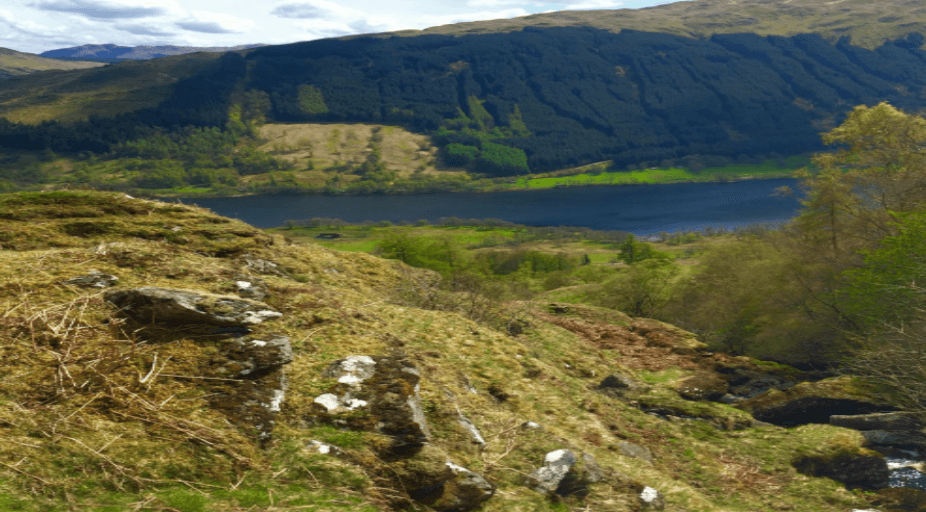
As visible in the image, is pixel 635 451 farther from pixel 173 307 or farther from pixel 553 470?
pixel 173 307

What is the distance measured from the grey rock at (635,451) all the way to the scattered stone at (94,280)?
1227cm

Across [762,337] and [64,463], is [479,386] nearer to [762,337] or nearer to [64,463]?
[64,463]

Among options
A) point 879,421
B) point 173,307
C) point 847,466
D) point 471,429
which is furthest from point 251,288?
point 879,421

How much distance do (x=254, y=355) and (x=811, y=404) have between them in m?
22.9

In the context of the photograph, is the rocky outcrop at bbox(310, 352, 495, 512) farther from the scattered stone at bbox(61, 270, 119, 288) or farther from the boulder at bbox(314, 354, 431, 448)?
the scattered stone at bbox(61, 270, 119, 288)

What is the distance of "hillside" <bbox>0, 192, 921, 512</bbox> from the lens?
775cm

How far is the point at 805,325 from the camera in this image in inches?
1199

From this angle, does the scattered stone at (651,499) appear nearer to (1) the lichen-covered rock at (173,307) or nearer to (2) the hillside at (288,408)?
(2) the hillside at (288,408)

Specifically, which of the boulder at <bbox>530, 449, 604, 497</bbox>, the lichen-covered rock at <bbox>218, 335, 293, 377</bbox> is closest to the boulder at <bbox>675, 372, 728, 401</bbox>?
the boulder at <bbox>530, 449, 604, 497</bbox>

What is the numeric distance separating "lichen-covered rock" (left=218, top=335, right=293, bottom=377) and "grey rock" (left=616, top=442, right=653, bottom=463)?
322 inches

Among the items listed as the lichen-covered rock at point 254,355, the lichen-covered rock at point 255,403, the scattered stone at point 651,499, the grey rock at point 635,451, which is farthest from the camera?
the grey rock at point 635,451

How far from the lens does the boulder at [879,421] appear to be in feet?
67.8

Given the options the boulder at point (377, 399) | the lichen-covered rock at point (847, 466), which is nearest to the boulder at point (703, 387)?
the lichen-covered rock at point (847, 466)

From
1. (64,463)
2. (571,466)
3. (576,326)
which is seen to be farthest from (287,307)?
(576,326)
